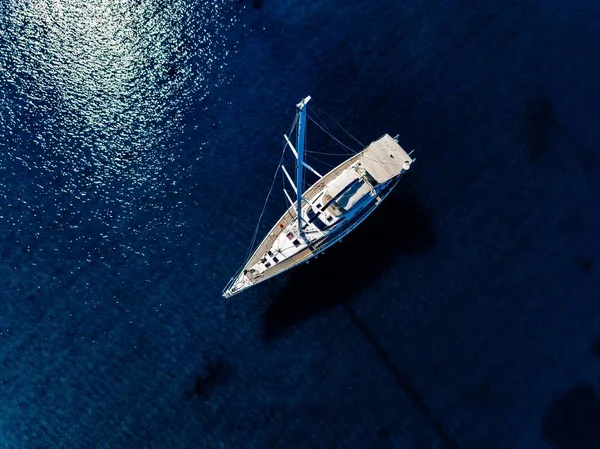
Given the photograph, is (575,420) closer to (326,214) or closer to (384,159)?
(326,214)

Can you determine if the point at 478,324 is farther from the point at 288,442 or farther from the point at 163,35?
the point at 163,35

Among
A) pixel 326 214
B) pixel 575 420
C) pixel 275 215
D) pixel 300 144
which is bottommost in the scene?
pixel 575 420

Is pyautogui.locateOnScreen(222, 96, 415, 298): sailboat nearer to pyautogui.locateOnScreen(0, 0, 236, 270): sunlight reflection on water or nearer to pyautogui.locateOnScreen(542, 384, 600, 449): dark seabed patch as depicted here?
pyautogui.locateOnScreen(0, 0, 236, 270): sunlight reflection on water

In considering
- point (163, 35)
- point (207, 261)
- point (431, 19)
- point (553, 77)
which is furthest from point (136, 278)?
point (553, 77)

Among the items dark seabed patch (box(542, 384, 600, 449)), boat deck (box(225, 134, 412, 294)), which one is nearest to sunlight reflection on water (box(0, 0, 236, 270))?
boat deck (box(225, 134, 412, 294))

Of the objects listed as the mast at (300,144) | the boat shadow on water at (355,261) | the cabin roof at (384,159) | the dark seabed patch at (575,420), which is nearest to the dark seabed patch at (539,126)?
the boat shadow on water at (355,261)

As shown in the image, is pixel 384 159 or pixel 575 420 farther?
Result: pixel 384 159

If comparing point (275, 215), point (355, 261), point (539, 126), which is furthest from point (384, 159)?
point (539, 126)
